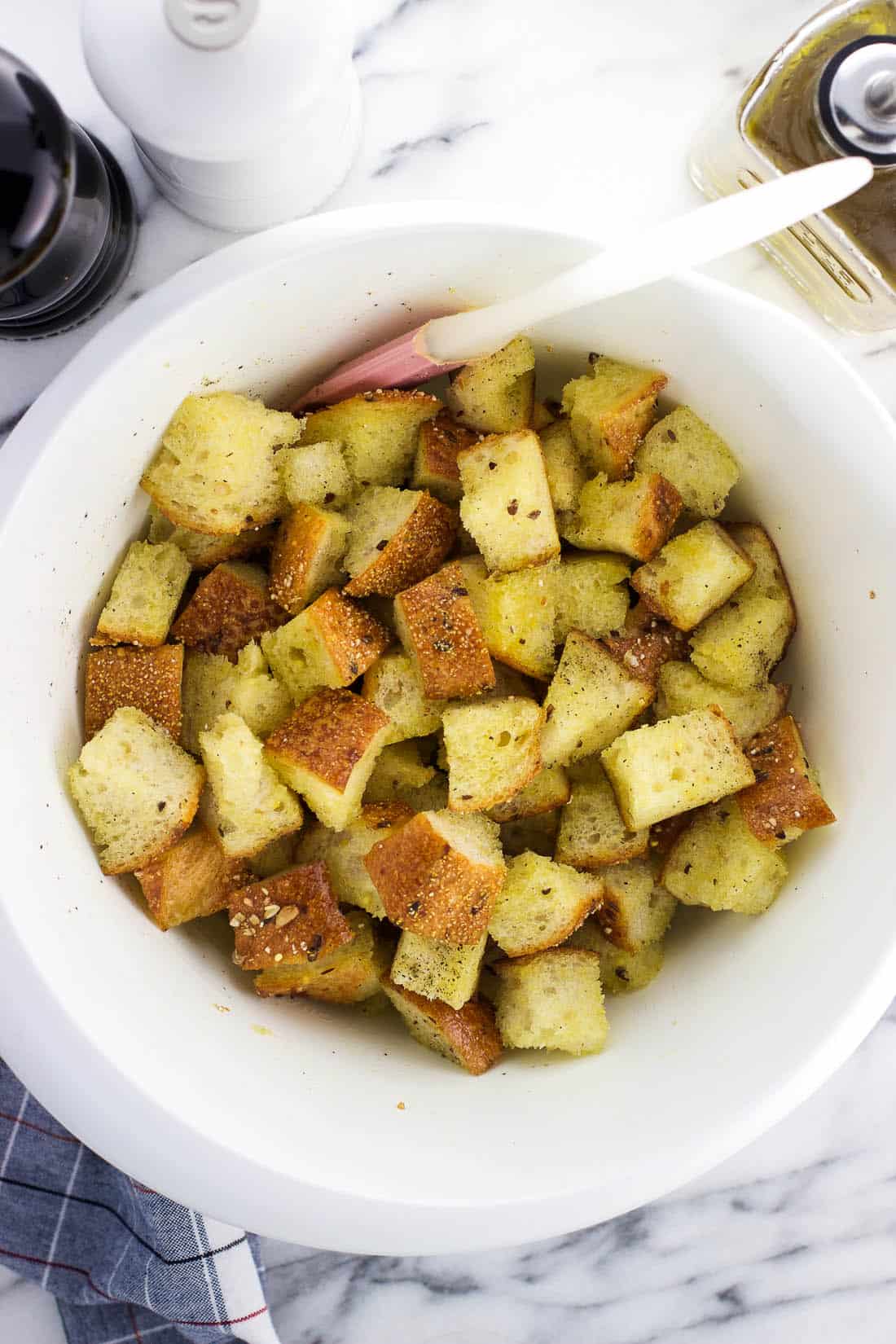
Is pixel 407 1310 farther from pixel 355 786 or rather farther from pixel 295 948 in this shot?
pixel 355 786

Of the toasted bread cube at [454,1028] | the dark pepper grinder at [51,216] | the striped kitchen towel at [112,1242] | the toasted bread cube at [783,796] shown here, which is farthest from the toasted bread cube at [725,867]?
the dark pepper grinder at [51,216]

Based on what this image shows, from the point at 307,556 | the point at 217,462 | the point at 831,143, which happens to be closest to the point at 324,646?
the point at 307,556

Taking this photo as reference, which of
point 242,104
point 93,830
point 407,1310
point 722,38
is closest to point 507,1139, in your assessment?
point 93,830

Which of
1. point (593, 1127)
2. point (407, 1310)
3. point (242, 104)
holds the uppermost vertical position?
point (242, 104)

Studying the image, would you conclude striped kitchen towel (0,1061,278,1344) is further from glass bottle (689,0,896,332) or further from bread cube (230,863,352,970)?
glass bottle (689,0,896,332)

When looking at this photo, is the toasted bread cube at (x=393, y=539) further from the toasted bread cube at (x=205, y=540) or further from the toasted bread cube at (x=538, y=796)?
the toasted bread cube at (x=538, y=796)

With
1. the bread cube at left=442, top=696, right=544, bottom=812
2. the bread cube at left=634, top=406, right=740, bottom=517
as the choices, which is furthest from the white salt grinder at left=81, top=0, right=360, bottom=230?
the bread cube at left=442, top=696, right=544, bottom=812
